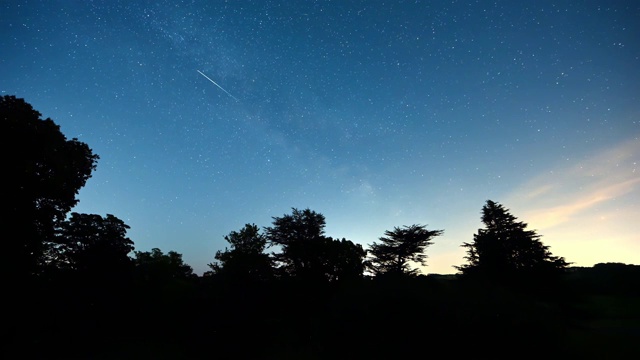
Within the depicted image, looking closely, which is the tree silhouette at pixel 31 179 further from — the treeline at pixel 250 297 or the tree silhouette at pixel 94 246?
the tree silhouette at pixel 94 246

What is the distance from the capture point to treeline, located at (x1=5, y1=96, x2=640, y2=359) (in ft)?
40.4

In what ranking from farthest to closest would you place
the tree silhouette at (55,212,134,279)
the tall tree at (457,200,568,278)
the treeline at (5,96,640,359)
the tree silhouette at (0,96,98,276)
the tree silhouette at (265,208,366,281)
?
the tree silhouette at (265,208,366,281)
the tall tree at (457,200,568,278)
the tree silhouette at (55,212,134,279)
the tree silhouette at (0,96,98,276)
the treeline at (5,96,640,359)

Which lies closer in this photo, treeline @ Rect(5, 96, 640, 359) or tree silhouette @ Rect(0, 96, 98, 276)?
treeline @ Rect(5, 96, 640, 359)

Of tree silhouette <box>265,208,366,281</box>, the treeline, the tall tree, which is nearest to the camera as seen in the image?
the treeline

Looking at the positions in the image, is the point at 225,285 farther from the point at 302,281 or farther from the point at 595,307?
the point at 595,307

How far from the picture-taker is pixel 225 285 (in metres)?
22.6

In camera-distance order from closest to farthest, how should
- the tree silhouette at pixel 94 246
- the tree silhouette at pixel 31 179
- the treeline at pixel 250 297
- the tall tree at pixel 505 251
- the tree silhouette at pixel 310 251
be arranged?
1. the treeline at pixel 250 297
2. the tree silhouette at pixel 31 179
3. the tree silhouette at pixel 94 246
4. the tall tree at pixel 505 251
5. the tree silhouette at pixel 310 251

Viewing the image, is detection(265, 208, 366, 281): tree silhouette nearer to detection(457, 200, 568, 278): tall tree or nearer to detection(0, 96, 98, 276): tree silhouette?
detection(457, 200, 568, 278): tall tree

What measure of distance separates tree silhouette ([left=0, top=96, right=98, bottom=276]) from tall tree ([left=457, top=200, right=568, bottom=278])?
Result: 4267 centimetres

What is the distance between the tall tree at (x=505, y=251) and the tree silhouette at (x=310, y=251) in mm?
16107

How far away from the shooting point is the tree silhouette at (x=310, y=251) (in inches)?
1572

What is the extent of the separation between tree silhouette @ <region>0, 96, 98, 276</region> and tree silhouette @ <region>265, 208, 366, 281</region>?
25.3 metres

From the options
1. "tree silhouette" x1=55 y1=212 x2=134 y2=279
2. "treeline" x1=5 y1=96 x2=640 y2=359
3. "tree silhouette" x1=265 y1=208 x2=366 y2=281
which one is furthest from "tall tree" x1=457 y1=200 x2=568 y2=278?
"tree silhouette" x1=55 y1=212 x2=134 y2=279

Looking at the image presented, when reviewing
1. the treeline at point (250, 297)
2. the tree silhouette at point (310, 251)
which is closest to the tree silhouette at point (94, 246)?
the treeline at point (250, 297)
